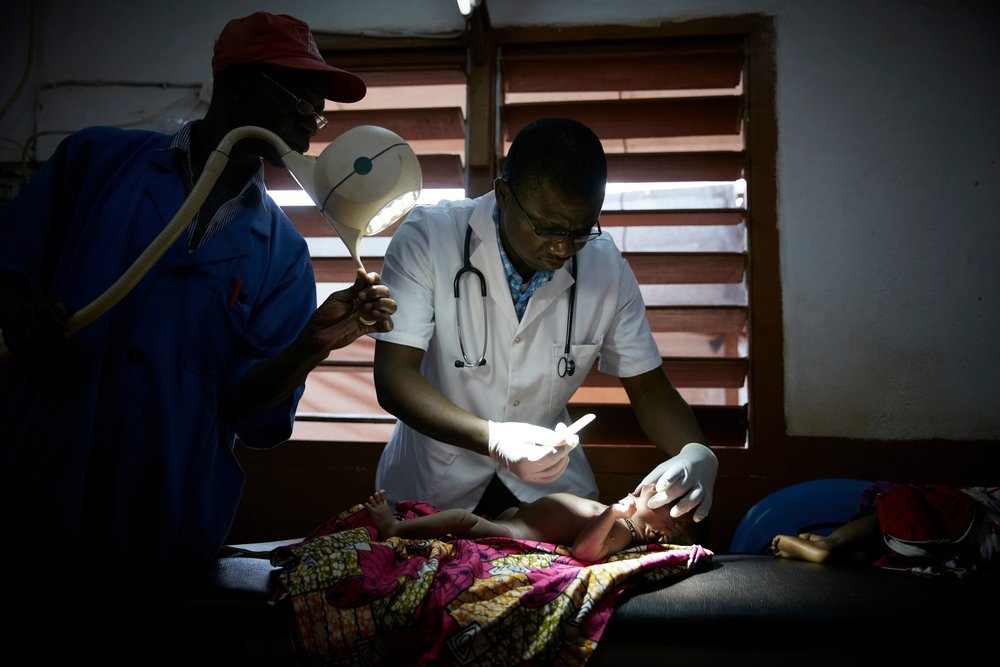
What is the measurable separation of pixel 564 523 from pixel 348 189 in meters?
1.12

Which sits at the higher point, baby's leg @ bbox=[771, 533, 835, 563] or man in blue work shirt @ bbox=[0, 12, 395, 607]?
man in blue work shirt @ bbox=[0, 12, 395, 607]

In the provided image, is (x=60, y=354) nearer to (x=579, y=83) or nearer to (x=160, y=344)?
(x=160, y=344)

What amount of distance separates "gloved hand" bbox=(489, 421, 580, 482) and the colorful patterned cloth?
0.25 meters

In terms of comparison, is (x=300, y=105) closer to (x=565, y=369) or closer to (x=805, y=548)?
(x=565, y=369)

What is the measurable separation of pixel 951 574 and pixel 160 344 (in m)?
1.97

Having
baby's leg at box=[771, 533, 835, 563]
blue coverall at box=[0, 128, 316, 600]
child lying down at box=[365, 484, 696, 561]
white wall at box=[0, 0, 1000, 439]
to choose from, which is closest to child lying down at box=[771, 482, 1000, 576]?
baby's leg at box=[771, 533, 835, 563]

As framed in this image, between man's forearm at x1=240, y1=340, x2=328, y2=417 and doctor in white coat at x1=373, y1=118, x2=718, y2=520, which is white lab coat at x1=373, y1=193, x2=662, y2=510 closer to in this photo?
doctor in white coat at x1=373, y1=118, x2=718, y2=520

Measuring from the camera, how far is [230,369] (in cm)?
177

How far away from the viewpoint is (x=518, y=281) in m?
2.12

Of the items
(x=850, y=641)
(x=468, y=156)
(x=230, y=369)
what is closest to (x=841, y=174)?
(x=468, y=156)

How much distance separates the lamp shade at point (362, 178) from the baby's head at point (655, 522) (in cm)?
104

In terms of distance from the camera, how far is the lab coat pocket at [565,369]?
210cm

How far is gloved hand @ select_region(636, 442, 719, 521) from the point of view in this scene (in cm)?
187

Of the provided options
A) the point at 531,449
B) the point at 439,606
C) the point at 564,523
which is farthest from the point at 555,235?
the point at 439,606
